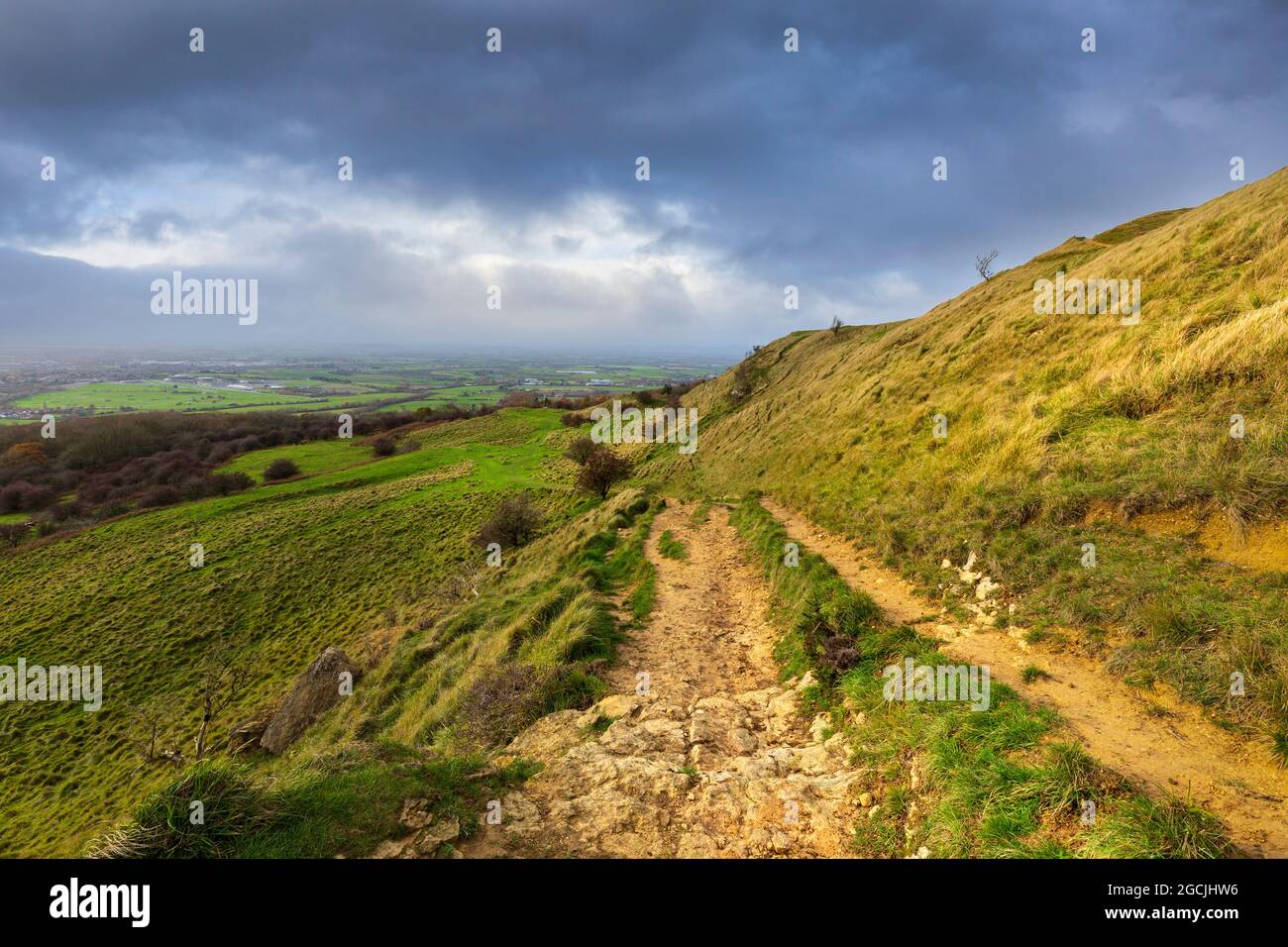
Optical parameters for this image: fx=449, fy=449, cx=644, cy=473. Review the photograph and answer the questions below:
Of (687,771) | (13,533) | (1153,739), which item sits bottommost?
(13,533)

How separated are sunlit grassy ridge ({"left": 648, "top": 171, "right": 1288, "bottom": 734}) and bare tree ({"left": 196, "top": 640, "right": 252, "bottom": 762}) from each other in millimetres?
Answer: 28079

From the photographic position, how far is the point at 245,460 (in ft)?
225

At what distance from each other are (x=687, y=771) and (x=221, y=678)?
28511 millimetres

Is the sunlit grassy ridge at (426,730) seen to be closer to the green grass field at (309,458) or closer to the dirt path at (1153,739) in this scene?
the dirt path at (1153,739)

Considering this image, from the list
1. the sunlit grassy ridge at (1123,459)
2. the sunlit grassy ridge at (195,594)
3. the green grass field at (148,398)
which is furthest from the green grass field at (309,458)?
the green grass field at (148,398)

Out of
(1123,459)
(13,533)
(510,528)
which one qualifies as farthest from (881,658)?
(13,533)

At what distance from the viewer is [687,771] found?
6.44 m

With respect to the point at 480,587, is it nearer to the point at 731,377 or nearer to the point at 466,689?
the point at 466,689

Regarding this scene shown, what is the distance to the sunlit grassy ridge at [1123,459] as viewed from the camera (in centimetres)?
605

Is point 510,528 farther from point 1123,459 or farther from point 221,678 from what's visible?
point 1123,459

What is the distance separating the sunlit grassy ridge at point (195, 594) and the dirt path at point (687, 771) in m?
20.2
